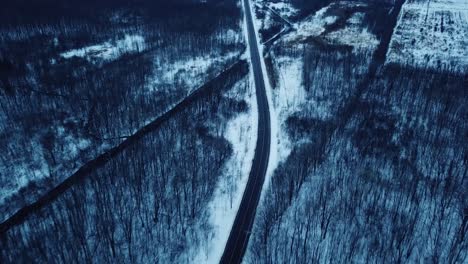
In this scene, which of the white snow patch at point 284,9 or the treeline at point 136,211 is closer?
the treeline at point 136,211

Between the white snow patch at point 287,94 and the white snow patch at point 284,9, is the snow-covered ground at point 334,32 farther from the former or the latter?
the white snow patch at point 287,94

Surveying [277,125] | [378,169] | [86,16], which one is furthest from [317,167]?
[86,16]

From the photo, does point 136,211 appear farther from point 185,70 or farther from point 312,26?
point 312,26

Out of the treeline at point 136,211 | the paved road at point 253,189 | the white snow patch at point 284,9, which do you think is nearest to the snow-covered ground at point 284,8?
the white snow patch at point 284,9

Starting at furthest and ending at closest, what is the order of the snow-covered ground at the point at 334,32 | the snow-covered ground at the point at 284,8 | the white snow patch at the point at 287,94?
the snow-covered ground at the point at 284,8 → the snow-covered ground at the point at 334,32 → the white snow patch at the point at 287,94

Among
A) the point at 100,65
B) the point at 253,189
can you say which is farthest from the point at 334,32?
the point at 253,189

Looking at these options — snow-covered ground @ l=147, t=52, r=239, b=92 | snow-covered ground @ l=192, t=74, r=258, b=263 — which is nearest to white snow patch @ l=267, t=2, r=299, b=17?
snow-covered ground @ l=147, t=52, r=239, b=92
